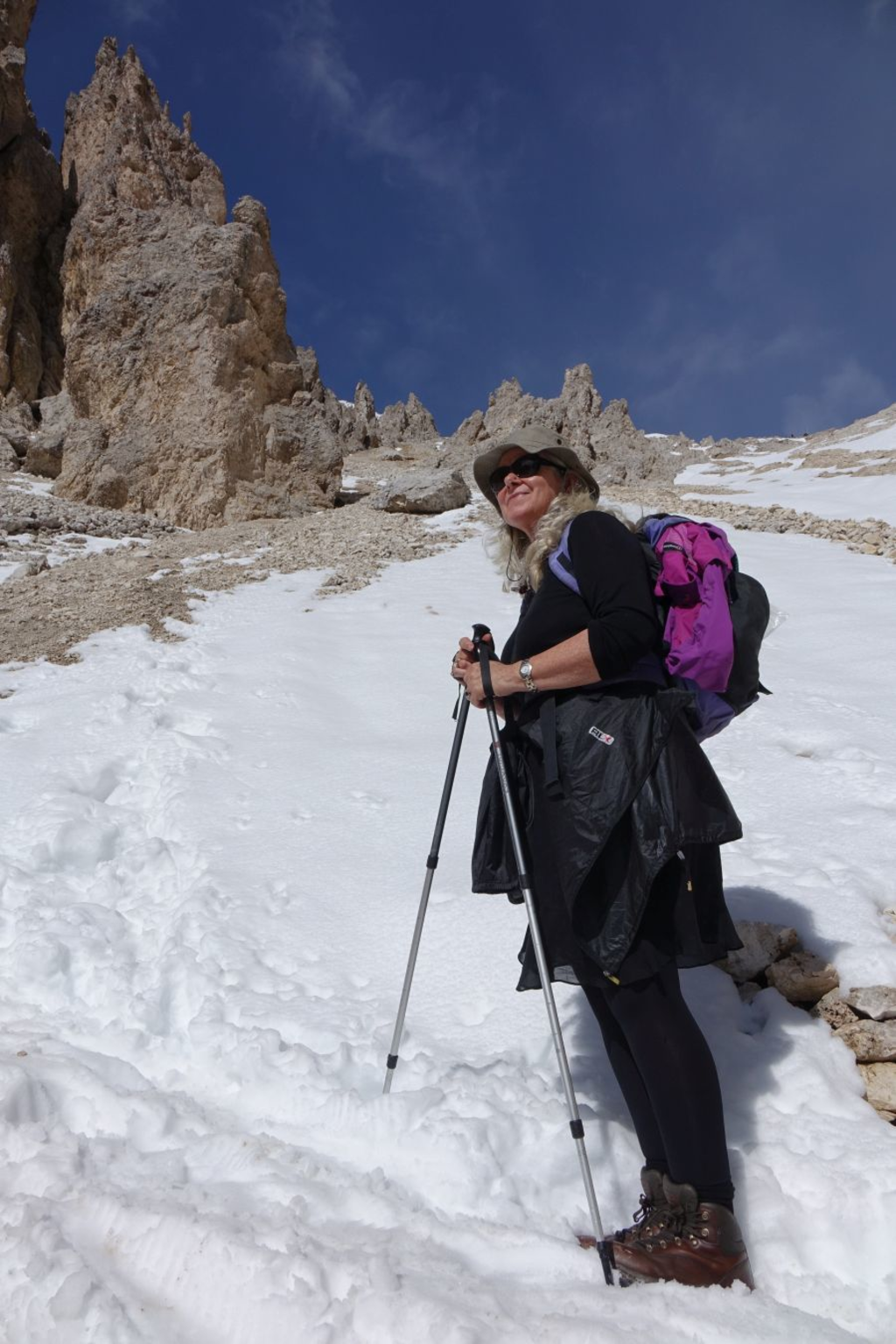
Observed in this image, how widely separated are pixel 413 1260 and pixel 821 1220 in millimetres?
1204

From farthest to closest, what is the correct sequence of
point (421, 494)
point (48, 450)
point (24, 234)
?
point (24, 234)
point (48, 450)
point (421, 494)

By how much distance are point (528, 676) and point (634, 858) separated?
623 mm

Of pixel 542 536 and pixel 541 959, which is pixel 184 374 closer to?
pixel 542 536

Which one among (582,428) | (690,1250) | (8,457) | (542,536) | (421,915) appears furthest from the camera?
(582,428)

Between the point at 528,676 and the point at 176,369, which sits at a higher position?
the point at 176,369

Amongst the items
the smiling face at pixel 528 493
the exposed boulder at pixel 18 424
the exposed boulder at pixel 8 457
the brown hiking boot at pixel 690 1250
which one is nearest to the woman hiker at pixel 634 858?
the brown hiking boot at pixel 690 1250

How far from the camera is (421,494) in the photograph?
1830 centimetres

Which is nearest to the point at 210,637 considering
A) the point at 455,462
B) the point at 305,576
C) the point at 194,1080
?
the point at 305,576

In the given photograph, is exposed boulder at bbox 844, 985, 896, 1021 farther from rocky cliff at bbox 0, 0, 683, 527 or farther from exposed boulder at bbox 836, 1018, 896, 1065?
rocky cliff at bbox 0, 0, 683, 527

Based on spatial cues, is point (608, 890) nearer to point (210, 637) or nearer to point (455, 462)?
point (210, 637)

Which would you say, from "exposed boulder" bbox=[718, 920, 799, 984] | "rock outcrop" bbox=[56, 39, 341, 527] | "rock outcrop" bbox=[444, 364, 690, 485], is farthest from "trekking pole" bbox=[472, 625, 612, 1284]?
"rock outcrop" bbox=[444, 364, 690, 485]

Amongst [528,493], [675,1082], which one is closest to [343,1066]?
[675,1082]

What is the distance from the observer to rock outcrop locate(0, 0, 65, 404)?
3331 cm

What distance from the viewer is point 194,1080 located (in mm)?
2824
